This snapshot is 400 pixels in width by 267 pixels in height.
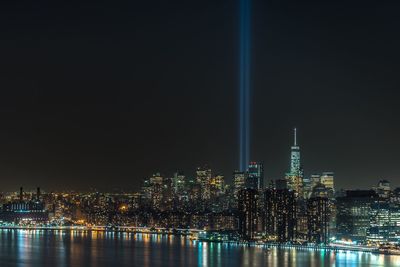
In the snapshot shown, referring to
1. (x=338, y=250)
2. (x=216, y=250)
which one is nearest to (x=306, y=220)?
(x=338, y=250)

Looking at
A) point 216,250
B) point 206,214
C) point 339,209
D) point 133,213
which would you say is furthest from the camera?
point 133,213

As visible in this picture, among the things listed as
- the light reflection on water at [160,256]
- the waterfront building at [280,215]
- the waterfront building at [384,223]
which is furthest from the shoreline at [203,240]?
the waterfront building at [384,223]

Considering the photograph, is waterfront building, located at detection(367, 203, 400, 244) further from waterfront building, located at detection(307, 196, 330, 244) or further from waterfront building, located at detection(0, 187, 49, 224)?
waterfront building, located at detection(0, 187, 49, 224)

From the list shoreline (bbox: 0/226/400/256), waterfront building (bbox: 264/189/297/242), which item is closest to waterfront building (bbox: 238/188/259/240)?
waterfront building (bbox: 264/189/297/242)

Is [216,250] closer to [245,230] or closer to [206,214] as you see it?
[245,230]

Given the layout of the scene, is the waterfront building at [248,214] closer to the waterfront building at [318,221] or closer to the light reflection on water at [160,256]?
the waterfront building at [318,221]

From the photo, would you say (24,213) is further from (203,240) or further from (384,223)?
(384,223)

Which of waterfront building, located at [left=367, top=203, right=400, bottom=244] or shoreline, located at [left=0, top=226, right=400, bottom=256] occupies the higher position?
waterfront building, located at [left=367, top=203, right=400, bottom=244]
